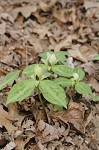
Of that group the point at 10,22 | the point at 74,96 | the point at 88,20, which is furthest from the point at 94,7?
the point at 74,96

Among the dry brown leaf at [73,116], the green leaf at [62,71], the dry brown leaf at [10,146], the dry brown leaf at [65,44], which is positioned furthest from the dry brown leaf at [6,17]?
the dry brown leaf at [10,146]

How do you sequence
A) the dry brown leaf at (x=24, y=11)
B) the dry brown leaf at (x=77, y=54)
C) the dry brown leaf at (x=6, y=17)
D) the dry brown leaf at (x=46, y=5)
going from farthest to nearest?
the dry brown leaf at (x=46, y=5) → the dry brown leaf at (x=24, y=11) → the dry brown leaf at (x=6, y=17) → the dry brown leaf at (x=77, y=54)

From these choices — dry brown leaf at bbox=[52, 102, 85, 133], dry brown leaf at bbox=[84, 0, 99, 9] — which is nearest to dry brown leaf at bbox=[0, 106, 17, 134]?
dry brown leaf at bbox=[52, 102, 85, 133]

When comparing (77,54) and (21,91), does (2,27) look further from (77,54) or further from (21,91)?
(21,91)

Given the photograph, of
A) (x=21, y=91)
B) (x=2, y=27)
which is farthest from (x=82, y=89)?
(x=2, y=27)

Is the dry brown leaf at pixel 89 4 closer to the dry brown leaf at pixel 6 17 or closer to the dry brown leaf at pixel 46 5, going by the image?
the dry brown leaf at pixel 46 5

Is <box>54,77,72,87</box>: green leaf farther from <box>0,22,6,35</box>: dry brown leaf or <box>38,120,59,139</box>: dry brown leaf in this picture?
<box>0,22,6,35</box>: dry brown leaf
